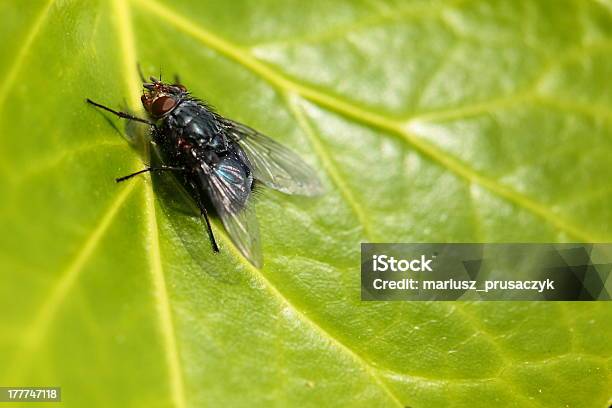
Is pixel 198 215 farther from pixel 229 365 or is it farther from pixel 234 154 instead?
pixel 229 365

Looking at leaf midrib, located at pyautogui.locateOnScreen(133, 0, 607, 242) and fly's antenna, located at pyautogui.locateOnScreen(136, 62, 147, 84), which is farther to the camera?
leaf midrib, located at pyautogui.locateOnScreen(133, 0, 607, 242)

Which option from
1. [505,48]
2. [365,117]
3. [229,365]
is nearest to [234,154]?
[365,117]

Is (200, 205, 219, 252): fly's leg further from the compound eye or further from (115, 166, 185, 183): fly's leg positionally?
the compound eye

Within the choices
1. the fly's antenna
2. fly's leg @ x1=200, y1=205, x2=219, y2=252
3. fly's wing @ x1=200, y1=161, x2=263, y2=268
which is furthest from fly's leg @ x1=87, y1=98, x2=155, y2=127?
fly's leg @ x1=200, y1=205, x2=219, y2=252

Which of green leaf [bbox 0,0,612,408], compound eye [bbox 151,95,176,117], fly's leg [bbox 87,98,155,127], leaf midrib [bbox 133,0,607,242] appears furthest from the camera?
leaf midrib [bbox 133,0,607,242]

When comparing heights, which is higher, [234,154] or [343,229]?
[234,154]

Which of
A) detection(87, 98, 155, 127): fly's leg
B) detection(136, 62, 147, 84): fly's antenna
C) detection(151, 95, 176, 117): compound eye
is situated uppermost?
detection(136, 62, 147, 84): fly's antenna

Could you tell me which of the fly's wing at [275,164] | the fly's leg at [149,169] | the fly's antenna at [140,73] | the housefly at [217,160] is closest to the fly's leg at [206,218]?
the housefly at [217,160]
